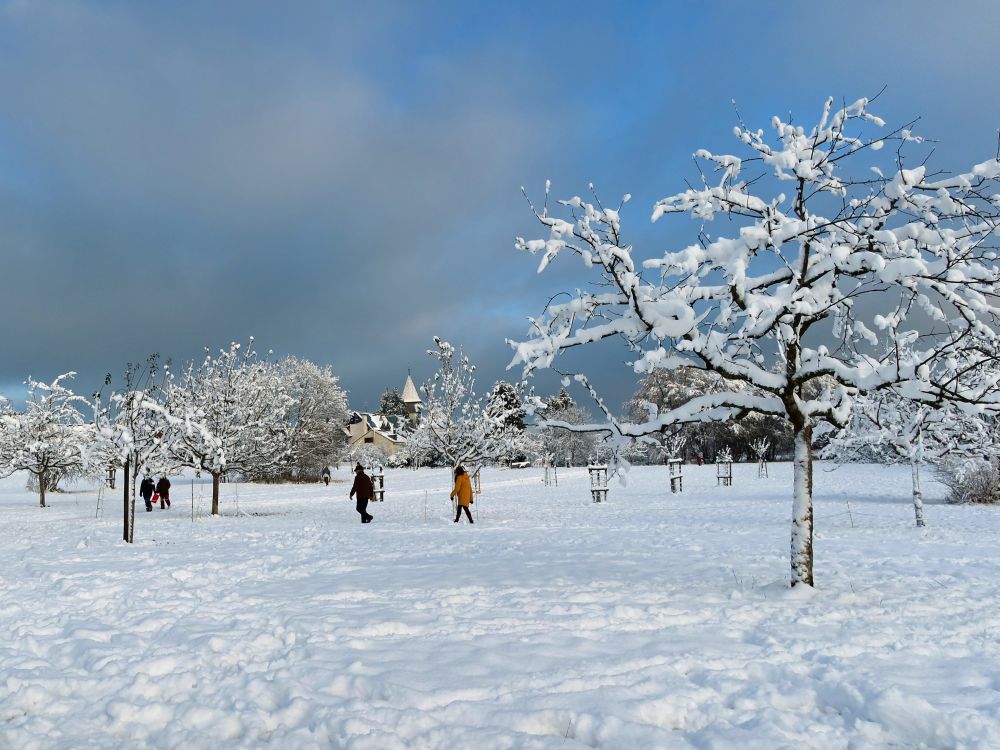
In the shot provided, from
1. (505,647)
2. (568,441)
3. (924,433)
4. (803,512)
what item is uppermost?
(924,433)

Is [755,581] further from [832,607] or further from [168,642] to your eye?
[168,642]

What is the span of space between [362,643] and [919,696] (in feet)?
13.5

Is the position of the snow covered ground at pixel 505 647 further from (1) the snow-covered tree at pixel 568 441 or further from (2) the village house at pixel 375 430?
(2) the village house at pixel 375 430

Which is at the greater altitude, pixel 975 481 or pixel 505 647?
pixel 505 647

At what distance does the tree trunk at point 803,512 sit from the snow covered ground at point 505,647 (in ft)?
0.89

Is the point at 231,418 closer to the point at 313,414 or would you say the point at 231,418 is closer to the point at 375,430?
the point at 313,414

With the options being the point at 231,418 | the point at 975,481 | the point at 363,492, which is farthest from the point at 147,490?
the point at 975,481

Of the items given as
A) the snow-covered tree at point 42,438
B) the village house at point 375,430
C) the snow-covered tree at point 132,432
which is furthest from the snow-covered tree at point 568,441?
the snow-covered tree at point 132,432

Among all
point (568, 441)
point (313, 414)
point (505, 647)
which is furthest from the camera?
point (568, 441)

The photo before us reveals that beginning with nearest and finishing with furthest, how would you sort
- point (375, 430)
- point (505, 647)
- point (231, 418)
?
point (505, 647)
point (231, 418)
point (375, 430)

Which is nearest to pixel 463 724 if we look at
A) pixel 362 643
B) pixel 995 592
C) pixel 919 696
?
pixel 362 643

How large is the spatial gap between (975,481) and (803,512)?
1912 centimetres

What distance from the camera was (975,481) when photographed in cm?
2183

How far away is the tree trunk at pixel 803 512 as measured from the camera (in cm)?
725
